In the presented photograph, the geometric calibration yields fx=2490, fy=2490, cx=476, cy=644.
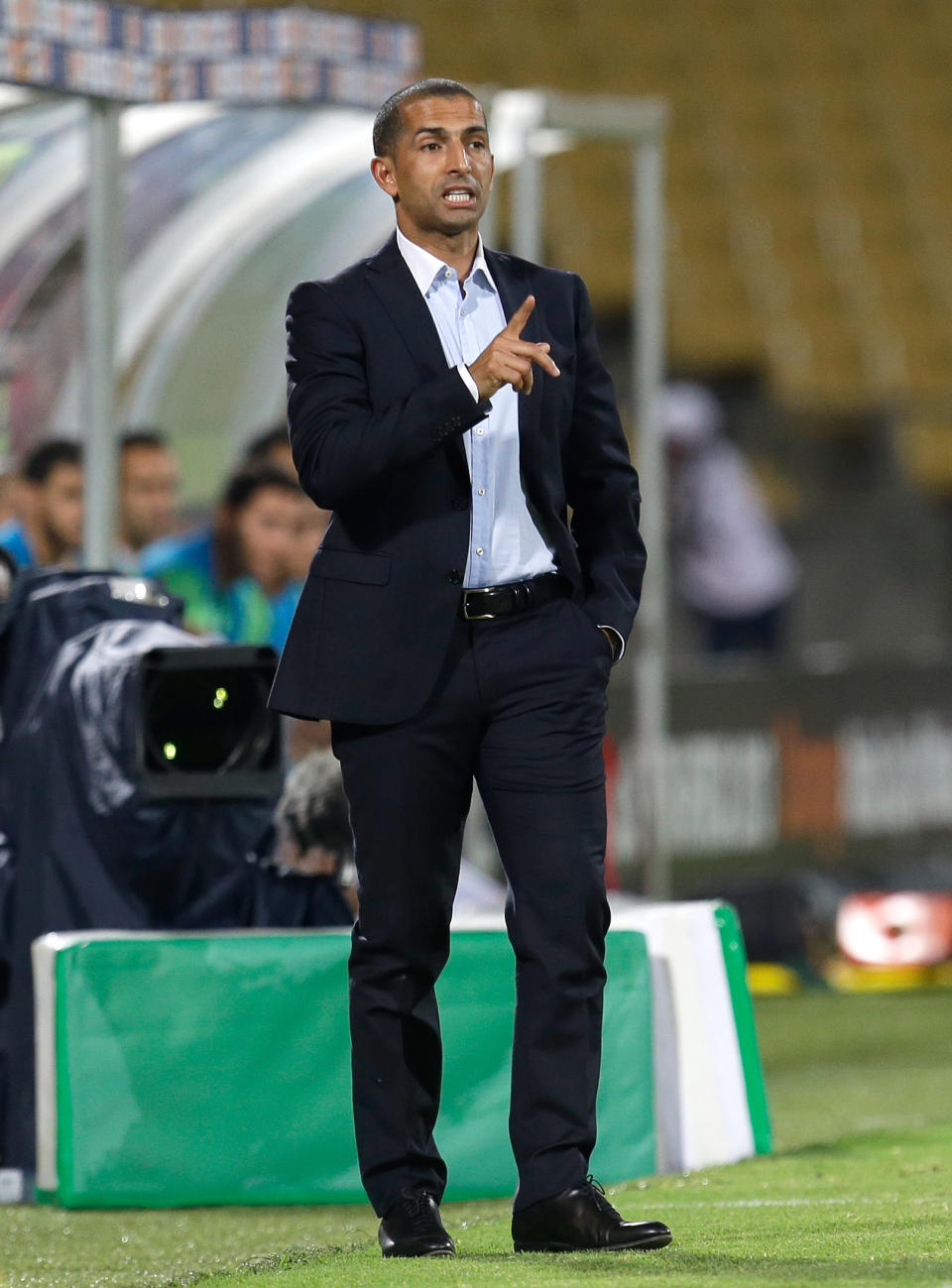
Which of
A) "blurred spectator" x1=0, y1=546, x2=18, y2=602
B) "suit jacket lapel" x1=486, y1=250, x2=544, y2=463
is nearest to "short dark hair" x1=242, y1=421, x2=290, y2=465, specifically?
"blurred spectator" x1=0, y1=546, x2=18, y2=602

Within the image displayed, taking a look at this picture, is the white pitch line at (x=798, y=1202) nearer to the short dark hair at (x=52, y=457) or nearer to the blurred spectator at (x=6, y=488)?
the short dark hair at (x=52, y=457)

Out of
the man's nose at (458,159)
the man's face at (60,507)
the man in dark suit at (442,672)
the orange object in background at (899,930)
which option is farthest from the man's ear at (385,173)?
the orange object in background at (899,930)

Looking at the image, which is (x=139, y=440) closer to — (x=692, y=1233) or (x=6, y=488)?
(x=6, y=488)

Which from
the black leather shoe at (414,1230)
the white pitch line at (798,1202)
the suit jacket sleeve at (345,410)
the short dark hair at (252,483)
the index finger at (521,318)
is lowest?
the white pitch line at (798,1202)

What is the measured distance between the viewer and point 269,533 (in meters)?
7.53

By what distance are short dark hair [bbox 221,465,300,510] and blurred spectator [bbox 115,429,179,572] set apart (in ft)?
0.67

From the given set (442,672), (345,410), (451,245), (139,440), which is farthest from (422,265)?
(139,440)

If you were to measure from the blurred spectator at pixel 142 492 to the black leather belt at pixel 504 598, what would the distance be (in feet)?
14.2

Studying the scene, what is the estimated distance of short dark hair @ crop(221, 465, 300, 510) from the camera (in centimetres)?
748

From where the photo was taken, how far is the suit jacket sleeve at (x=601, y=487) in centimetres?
342

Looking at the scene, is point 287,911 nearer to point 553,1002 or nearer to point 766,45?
point 553,1002

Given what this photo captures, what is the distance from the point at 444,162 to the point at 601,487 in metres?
0.50

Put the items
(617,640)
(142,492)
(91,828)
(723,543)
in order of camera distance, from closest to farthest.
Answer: (617,640) → (91,828) → (142,492) → (723,543)

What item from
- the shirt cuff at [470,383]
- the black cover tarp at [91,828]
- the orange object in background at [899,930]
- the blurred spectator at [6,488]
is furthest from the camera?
the orange object in background at [899,930]
